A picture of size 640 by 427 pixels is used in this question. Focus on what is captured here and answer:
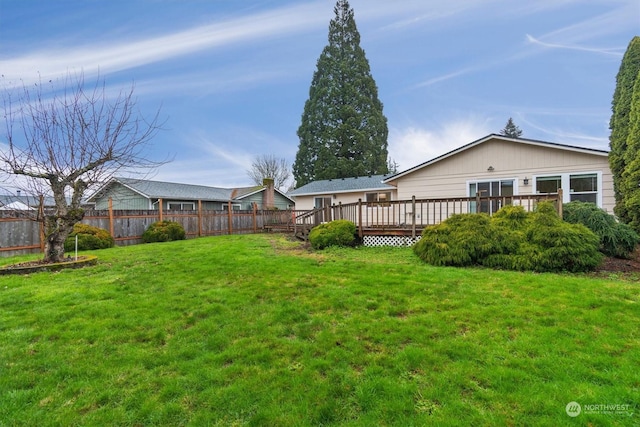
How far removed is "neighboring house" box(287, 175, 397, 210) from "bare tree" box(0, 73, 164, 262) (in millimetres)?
11126

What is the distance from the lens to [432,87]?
17.2 metres

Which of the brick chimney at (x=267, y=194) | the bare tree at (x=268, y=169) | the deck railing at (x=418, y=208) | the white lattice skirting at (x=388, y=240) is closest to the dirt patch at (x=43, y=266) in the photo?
the deck railing at (x=418, y=208)

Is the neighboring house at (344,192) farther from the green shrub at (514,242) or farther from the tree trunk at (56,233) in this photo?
the tree trunk at (56,233)

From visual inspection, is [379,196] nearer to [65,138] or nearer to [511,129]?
[65,138]

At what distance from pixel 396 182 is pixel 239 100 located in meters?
10.3

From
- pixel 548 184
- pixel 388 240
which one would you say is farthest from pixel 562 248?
pixel 548 184

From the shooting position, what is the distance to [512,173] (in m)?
11.0

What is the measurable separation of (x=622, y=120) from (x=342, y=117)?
24563 millimetres

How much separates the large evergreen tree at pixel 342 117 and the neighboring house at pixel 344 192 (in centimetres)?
815

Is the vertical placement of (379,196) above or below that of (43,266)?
above

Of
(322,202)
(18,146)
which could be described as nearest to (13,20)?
(18,146)

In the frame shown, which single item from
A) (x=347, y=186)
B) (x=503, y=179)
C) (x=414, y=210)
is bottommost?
(x=414, y=210)

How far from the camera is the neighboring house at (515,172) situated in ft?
32.1

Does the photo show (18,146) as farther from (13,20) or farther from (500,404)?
(500,404)
